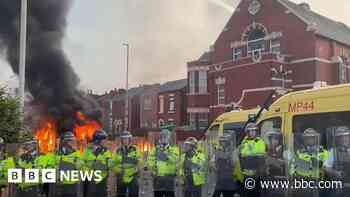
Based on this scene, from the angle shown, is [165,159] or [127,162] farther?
[127,162]

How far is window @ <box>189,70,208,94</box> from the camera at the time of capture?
43.3m

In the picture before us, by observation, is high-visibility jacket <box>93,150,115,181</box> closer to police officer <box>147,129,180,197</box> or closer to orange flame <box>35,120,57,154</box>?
police officer <box>147,129,180,197</box>

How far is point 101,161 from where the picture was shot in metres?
9.68

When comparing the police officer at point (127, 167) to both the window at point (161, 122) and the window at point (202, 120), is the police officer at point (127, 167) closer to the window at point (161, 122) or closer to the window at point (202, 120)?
the window at point (202, 120)

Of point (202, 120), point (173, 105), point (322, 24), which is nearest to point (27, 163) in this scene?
point (202, 120)

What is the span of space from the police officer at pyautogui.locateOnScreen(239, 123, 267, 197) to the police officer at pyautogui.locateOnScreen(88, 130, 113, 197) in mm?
2837

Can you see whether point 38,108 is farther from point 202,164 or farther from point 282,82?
point 282,82

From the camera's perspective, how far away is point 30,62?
70.6ft

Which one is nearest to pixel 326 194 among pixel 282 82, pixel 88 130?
pixel 88 130

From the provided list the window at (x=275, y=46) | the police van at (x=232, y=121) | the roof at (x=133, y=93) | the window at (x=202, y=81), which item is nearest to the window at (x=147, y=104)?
the roof at (x=133, y=93)

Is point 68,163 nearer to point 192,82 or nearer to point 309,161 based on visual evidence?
point 309,161

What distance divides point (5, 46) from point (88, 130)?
540 centimetres

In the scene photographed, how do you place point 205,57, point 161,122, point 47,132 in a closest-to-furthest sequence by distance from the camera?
point 47,132 → point 205,57 → point 161,122

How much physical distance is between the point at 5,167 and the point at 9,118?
2.47 meters
